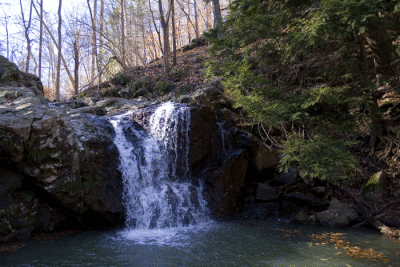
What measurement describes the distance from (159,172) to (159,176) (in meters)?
0.12

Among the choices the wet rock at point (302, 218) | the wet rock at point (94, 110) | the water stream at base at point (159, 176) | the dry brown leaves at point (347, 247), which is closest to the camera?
the dry brown leaves at point (347, 247)

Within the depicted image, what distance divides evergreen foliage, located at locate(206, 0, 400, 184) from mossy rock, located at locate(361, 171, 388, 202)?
1415 millimetres

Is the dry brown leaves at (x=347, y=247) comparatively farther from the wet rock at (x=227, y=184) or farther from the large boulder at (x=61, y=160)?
the large boulder at (x=61, y=160)

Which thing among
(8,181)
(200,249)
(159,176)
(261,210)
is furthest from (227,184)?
(8,181)

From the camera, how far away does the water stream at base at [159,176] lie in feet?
24.6

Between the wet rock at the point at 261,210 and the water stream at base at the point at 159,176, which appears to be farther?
the wet rock at the point at 261,210

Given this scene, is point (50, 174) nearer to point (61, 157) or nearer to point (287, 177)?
point (61, 157)

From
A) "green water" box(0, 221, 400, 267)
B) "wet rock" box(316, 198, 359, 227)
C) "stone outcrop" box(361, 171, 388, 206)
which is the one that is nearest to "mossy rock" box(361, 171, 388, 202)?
"stone outcrop" box(361, 171, 388, 206)

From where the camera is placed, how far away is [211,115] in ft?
30.6

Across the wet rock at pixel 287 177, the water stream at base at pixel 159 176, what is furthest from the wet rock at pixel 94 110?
the wet rock at pixel 287 177

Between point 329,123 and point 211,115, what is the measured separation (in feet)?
11.7

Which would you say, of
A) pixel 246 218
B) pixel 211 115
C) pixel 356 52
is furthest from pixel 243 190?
pixel 356 52

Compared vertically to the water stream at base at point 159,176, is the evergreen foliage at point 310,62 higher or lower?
higher

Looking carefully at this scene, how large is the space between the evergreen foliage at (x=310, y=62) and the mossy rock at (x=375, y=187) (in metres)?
1.42
